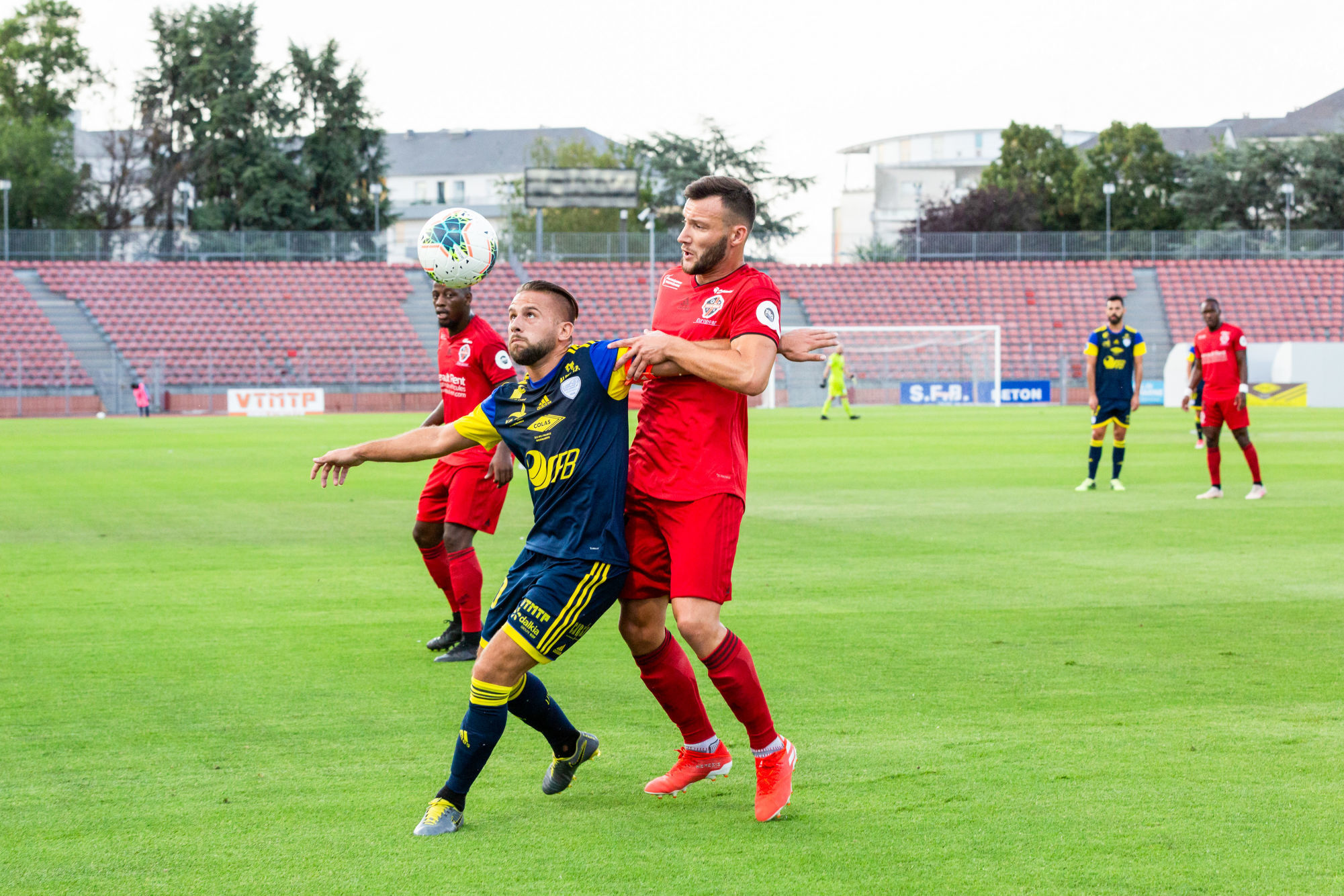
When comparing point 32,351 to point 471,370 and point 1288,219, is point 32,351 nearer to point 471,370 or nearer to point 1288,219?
point 471,370

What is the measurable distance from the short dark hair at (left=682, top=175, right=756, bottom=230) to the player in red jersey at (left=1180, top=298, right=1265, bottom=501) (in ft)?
37.4

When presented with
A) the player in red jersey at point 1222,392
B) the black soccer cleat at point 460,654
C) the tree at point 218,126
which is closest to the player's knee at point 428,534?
the black soccer cleat at point 460,654

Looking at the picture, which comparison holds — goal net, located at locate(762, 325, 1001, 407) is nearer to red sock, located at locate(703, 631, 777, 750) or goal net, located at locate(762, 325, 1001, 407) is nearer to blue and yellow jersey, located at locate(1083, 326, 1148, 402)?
blue and yellow jersey, located at locate(1083, 326, 1148, 402)

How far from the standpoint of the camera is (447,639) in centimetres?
726

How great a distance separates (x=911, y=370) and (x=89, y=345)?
28.1 metres

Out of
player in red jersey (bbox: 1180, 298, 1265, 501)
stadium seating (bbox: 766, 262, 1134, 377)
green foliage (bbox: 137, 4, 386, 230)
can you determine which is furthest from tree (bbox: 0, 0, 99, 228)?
player in red jersey (bbox: 1180, 298, 1265, 501)

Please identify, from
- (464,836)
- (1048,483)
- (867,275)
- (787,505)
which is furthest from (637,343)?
(867,275)

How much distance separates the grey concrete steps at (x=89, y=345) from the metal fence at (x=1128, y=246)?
30906 mm

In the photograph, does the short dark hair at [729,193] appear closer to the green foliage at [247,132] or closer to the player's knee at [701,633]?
the player's knee at [701,633]

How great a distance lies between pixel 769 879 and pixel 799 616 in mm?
4245

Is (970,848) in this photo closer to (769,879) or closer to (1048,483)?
(769,879)

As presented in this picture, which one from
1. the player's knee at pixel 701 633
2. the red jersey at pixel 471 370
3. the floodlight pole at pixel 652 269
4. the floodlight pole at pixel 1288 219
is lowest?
the player's knee at pixel 701 633

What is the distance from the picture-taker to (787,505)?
14398 mm

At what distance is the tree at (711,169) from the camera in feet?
234
